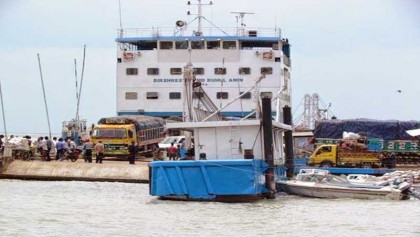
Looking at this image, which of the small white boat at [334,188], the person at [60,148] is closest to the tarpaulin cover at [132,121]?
the person at [60,148]

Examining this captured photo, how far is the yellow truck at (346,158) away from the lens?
42188 mm

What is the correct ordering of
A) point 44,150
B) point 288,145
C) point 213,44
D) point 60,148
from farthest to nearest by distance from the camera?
1. point 213,44
2. point 60,148
3. point 44,150
4. point 288,145

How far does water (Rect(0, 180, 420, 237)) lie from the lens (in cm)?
2334

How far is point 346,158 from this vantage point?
4238cm

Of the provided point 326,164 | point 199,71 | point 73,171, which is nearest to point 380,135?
Answer: point 326,164

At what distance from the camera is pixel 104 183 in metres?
38.2

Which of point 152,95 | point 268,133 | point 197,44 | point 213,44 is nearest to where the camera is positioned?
point 268,133

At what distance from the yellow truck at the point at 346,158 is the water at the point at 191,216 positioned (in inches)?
402

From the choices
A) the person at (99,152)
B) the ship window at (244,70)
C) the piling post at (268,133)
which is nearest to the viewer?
the piling post at (268,133)

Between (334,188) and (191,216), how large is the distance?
7.01 metres

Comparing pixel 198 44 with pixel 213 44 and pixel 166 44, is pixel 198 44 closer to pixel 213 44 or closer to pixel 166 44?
pixel 213 44

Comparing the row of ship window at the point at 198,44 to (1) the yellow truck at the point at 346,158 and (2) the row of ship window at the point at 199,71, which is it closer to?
(2) the row of ship window at the point at 199,71

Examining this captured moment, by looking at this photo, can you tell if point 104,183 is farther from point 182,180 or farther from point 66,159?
point 182,180

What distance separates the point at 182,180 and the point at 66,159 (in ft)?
49.5
